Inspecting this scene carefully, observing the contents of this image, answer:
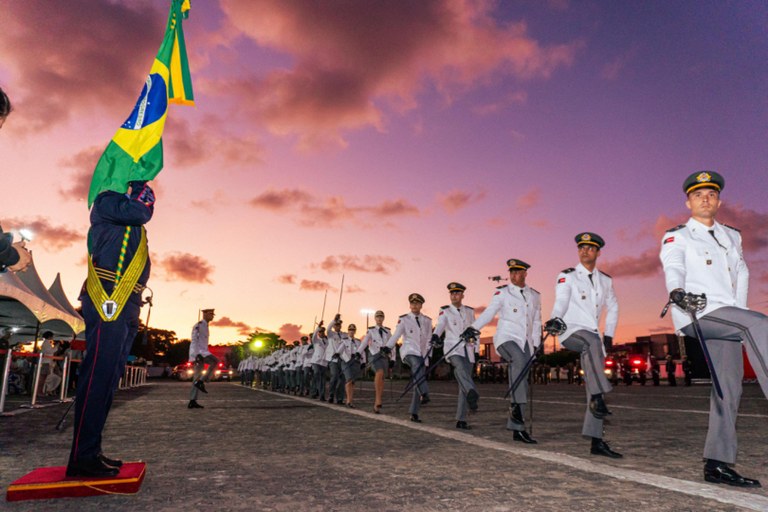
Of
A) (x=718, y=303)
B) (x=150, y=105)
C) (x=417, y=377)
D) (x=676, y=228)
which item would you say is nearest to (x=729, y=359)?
(x=718, y=303)

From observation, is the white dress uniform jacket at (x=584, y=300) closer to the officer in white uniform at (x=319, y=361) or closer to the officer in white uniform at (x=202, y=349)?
the officer in white uniform at (x=202, y=349)

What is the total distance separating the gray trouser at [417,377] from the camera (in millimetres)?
8719

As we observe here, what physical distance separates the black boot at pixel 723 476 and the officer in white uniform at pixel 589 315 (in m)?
1.27

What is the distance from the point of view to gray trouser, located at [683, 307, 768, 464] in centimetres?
372

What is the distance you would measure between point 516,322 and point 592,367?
Answer: 5.92 feet

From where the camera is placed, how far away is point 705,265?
4.14 metres

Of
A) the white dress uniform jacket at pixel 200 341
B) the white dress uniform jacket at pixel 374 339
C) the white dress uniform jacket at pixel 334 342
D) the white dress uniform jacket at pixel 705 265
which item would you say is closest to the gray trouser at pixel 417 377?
the white dress uniform jacket at pixel 374 339

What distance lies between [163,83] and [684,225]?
14.9ft

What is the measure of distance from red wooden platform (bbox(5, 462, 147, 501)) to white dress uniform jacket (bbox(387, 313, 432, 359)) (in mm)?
7267

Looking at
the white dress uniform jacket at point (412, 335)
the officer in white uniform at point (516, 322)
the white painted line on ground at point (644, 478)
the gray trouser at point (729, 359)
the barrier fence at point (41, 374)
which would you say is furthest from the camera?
the white dress uniform jacket at point (412, 335)

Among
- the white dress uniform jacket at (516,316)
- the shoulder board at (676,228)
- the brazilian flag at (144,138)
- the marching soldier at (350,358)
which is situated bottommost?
the marching soldier at (350,358)

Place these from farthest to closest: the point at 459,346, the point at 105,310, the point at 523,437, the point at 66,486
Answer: the point at 459,346, the point at 523,437, the point at 105,310, the point at 66,486

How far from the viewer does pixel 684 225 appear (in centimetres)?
439

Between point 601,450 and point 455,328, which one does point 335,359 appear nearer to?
point 455,328
